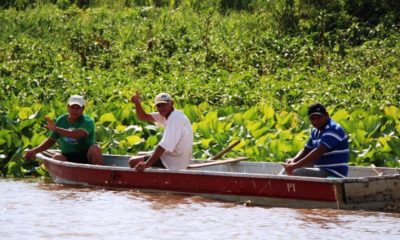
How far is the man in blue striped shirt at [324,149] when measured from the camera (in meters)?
10.3

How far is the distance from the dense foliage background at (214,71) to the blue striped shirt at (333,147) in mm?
1354

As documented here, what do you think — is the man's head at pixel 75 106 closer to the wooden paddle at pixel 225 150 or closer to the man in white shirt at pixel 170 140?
the man in white shirt at pixel 170 140

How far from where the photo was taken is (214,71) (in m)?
18.4

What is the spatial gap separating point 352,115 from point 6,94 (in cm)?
593

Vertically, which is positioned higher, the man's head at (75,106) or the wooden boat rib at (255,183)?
the man's head at (75,106)

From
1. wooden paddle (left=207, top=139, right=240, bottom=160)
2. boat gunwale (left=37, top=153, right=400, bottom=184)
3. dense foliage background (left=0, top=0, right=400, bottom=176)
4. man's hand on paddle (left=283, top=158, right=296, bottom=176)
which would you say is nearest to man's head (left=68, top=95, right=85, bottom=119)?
boat gunwale (left=37, top=153, right=400, bottom=184)

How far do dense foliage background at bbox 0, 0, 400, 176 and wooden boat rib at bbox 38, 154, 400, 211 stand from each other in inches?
37.1

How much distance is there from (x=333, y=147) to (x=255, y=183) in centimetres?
89

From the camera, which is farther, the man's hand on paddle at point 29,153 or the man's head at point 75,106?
the man's hand on paddle at point 29,153

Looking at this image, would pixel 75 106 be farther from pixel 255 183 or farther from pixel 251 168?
pixel 255 183

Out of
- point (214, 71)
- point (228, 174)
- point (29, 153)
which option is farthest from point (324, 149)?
point (214, 71)

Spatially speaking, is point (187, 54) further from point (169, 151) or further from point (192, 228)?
point (192, 228)

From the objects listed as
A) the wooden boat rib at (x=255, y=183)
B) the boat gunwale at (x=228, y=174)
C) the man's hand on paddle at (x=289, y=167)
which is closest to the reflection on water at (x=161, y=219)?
the wooden boat rib at (x=255, y=183)

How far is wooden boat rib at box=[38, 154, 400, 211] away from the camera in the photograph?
33.3 feet
